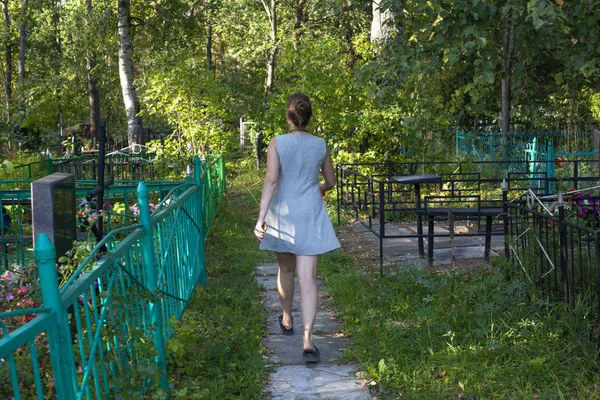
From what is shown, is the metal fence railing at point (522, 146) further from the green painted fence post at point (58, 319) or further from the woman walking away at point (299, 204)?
the green painted fence post at point (58, 319)

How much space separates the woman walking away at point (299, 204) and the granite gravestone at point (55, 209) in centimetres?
167

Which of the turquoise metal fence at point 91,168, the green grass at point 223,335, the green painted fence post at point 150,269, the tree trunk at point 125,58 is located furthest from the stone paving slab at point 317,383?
the tree trunk at point 125,58

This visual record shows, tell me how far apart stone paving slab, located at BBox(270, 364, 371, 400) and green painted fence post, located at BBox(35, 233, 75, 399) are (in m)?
2.15

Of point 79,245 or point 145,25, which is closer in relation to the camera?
point 79,245

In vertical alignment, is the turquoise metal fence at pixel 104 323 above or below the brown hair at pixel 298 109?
below

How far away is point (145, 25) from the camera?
22.6 metres

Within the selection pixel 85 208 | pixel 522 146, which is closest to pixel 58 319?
pixel 85 208

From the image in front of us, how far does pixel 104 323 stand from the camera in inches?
124

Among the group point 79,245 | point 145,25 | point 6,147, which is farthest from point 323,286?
point 145,25

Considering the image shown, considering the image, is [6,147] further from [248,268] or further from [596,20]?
[596,20]

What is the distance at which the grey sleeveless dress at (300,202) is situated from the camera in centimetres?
491

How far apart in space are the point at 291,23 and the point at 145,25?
7722mm

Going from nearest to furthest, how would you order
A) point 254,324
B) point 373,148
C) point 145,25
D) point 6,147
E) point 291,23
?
point 254,324 → point 373,148 → point 6,147 → point 145,25 → point 291,23

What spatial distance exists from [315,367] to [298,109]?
1.70 m
